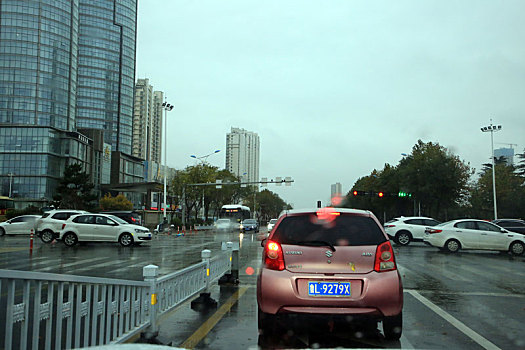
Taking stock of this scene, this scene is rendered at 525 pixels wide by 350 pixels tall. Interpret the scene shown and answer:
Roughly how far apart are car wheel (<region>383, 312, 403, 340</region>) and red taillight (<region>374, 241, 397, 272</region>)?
0.54 m

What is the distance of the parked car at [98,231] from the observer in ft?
72.9

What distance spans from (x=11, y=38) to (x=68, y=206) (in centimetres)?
5155

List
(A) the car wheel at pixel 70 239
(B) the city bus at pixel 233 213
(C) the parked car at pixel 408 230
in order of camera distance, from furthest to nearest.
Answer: (B) the city bus at pixel 233 213 → (C) the parked car at pixel 408 230 → (A) the car wheel at pixel 70 239

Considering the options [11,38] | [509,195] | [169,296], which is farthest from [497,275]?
[11,38]

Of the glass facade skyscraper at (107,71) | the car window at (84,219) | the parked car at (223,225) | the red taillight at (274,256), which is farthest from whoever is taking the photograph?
the glass facade skyscraper at (107,71)

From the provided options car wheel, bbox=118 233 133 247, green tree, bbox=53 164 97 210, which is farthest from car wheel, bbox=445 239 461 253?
green tree, bbox=53 164 97 210

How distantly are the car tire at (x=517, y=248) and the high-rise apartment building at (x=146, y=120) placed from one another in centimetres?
14511

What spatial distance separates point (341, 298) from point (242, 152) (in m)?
134

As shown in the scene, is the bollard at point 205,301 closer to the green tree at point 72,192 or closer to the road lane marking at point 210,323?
the road lane marking at point 210,323

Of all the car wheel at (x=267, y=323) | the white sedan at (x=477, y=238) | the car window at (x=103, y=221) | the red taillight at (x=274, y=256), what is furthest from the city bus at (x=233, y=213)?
the red taillight at (x=274, y=256)

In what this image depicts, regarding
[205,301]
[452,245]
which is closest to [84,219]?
[205,301]

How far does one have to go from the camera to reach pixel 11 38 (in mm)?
89375

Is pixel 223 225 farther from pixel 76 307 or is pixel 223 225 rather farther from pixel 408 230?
pixel 76 307

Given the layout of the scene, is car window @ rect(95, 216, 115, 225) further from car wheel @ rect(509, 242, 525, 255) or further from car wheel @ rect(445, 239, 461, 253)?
car wheel @ rect(509, 242, 525, 255)
